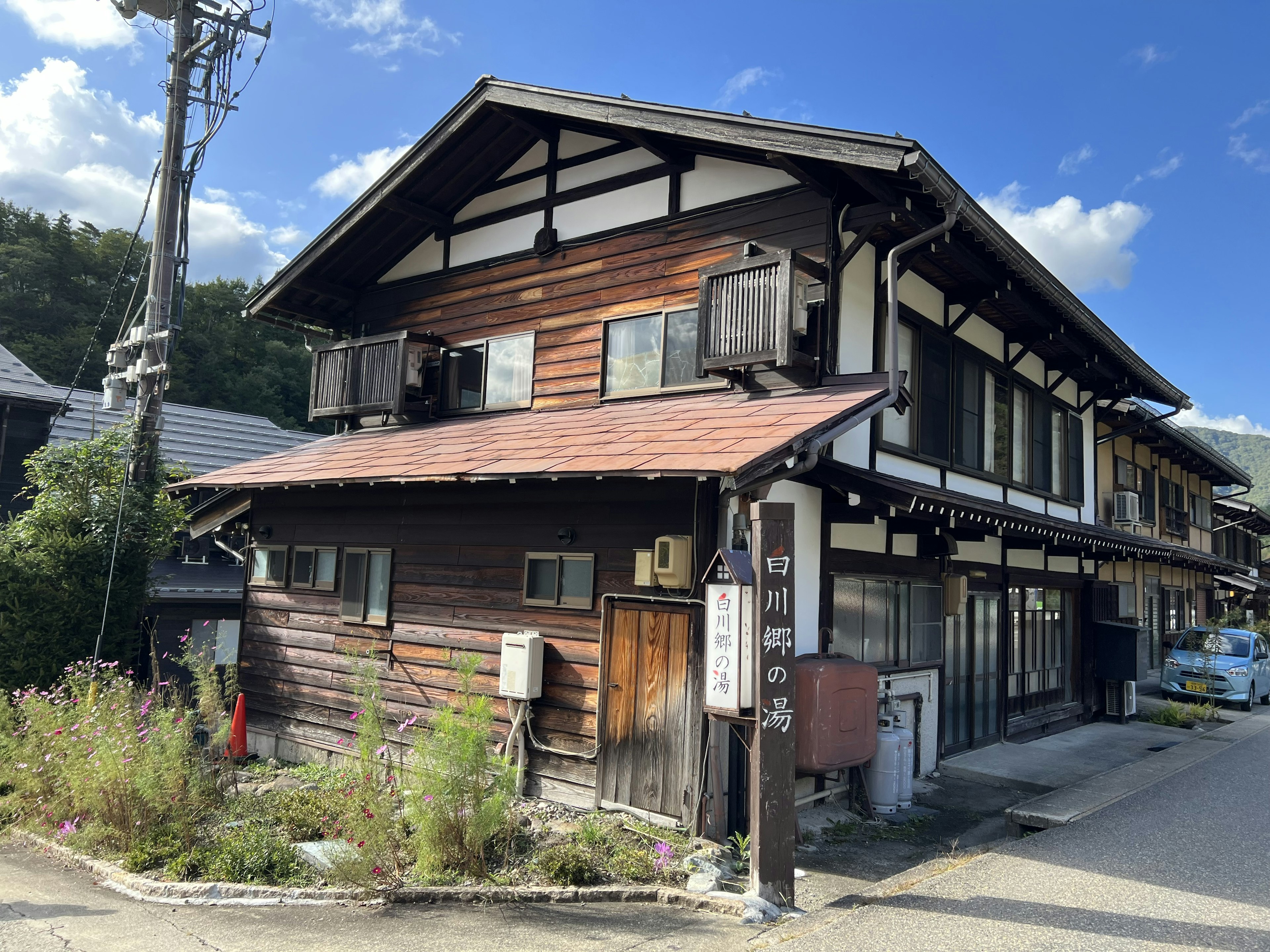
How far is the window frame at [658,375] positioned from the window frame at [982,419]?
5.96 feet

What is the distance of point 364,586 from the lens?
1006 cm

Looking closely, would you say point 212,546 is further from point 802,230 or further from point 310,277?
point 802,230

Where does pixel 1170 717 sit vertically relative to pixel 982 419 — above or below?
below

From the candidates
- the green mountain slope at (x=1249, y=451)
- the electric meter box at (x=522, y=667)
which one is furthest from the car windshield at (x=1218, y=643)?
the green mountain slope at (x=1249, y=451)

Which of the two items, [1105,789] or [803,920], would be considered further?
[1105,789]

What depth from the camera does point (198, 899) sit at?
228 inches

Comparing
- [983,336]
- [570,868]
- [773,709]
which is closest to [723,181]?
[983,336]

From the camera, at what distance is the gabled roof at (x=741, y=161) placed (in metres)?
7.72

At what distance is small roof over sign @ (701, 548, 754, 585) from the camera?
5676mm

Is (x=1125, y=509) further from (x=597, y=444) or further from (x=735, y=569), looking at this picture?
(x=735, y=569)

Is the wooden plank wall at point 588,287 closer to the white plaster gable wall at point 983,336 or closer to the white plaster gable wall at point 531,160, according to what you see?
the white plaster gable wall at point 531,160

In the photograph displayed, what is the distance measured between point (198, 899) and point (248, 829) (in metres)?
0.74

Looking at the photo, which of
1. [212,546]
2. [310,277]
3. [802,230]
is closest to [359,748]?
[802,230]

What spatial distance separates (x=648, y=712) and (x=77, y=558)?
7.47 metres
